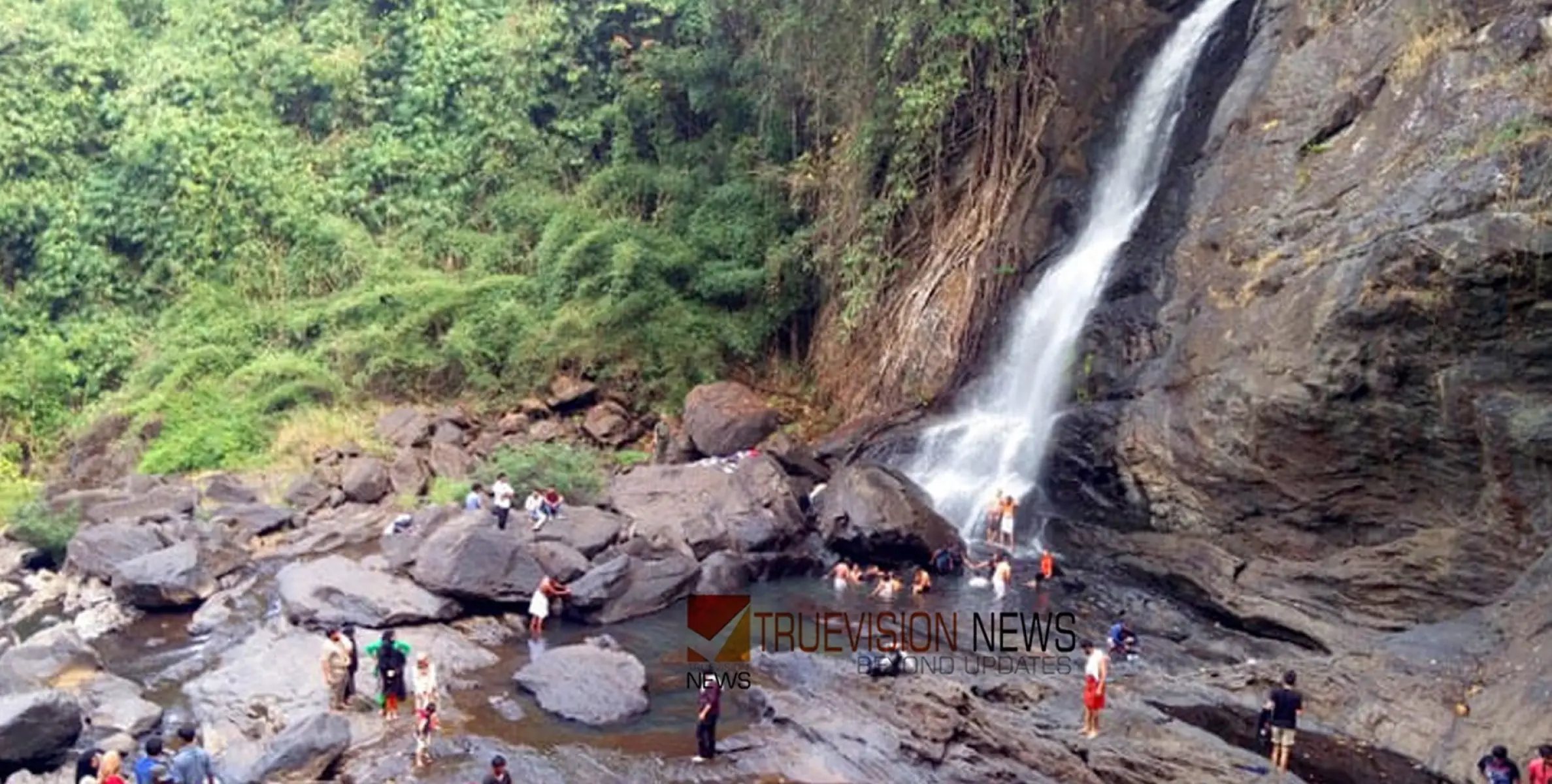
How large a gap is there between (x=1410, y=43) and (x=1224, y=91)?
471cm

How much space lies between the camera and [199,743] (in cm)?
1415

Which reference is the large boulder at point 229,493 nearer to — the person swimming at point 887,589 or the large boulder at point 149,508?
the large boulder at point 149,508

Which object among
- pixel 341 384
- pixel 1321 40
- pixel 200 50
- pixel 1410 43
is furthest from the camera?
pixel 200 50

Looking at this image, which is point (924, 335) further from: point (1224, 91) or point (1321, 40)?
point (1321, 40)

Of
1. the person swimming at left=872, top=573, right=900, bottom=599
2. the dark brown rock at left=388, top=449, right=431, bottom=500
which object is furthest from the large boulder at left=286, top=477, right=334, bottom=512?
the person swimming at left=872, top=573, right=900, bottom=599

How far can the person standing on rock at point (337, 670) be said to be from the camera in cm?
1523

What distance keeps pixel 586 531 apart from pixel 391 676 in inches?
268

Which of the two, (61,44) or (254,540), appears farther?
(61,44)

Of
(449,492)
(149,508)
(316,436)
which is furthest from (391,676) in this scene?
(316,436)

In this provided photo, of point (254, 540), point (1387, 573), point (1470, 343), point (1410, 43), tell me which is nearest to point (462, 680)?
point (254, 540)

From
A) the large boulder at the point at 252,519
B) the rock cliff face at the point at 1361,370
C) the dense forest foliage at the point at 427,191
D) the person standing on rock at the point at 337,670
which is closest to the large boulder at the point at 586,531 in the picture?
the large boulder at the point at 252,519

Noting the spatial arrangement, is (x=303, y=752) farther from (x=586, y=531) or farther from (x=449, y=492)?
(x=449, y=492)

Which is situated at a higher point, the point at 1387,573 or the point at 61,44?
the point at 61,44

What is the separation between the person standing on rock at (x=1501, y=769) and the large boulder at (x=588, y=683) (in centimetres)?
903
